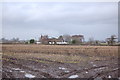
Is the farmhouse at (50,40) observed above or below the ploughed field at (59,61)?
above

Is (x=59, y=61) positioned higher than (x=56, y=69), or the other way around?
(x=59, y=61)

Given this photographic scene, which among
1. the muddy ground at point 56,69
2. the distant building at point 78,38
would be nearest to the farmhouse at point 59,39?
the distant building at point 78,38

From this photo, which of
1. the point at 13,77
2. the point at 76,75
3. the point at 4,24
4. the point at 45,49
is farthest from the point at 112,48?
the point at 4,24

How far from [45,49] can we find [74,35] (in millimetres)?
960

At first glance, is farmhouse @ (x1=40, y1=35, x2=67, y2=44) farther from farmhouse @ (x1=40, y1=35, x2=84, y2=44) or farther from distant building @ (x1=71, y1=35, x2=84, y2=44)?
distant building @ (x1=71, y1=35, x2=84, y2=44)

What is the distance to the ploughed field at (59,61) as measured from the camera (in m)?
2.51

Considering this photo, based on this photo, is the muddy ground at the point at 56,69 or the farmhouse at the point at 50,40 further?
the farmhouse at the point at 50,40

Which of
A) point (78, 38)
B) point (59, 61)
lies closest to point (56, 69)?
point (59, 61)

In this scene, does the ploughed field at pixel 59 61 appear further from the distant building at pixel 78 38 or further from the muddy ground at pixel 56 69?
the distant building at pixel 78 38

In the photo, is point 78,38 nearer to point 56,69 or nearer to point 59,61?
point 59,61

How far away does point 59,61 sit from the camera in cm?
297

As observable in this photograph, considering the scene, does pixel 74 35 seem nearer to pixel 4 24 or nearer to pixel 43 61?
pixel 43 61

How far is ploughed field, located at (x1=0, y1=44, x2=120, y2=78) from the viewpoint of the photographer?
2512mm

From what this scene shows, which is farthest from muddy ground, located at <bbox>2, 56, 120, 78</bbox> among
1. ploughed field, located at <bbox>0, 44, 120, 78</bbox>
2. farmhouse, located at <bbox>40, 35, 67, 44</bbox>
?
farmhouse, located at <bbox>40, 35, 67, 44</bbox>
